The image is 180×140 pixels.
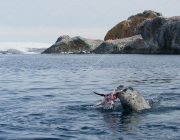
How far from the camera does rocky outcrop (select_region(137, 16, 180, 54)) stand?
484 feet

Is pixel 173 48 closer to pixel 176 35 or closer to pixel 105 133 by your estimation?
pixel 176 35

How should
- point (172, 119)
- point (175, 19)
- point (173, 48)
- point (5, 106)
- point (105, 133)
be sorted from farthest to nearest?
point (175, 19) → point (173, 48) → point (5, 106) → point (172, 119) → point (105, 133)

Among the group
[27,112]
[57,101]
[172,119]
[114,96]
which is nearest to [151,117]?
[172,119]

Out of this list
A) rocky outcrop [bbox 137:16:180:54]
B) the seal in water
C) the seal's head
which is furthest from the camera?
rocky outcrop [bbox 137:16:180:54]

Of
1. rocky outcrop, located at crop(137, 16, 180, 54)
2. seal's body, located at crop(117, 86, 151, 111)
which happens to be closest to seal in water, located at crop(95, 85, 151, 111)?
seal's body, located at crop(117, 86, 151, 111)

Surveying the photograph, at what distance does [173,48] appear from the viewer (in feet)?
480

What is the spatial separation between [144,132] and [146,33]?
157 meters

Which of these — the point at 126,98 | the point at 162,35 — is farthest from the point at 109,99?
the point at 162,35

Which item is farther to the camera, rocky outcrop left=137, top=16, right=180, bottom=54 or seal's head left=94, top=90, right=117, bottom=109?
rocky outcrop left=137, top=16, right=180, bottom=54

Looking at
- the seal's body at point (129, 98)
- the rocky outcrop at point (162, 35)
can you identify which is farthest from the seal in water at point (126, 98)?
the rocky outcrop at point (162, 35)

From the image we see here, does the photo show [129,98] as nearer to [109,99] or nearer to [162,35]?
[109,99]

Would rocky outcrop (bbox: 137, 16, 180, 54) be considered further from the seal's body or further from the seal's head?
the seal's head

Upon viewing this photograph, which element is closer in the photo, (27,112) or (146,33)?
(27,112)

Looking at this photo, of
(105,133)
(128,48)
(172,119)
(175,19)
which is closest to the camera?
(105,133)
